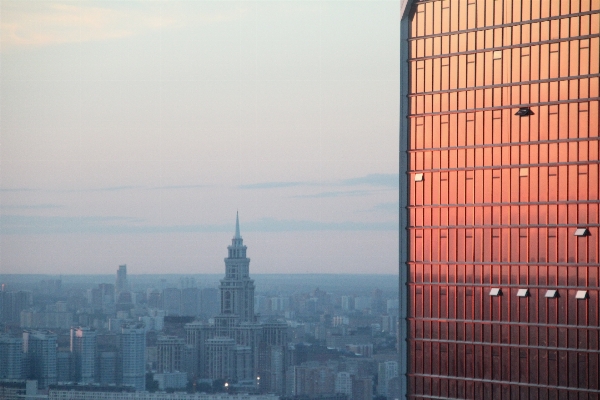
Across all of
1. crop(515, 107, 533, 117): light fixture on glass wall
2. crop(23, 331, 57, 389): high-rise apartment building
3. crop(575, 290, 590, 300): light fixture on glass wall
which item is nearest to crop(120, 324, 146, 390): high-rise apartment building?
crop(23, 331, 57, 389): high-rise apartment building

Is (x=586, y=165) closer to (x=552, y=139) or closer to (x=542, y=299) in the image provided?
(x=552, y=139)

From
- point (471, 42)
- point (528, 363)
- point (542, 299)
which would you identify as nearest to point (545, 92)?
point (471, 42)

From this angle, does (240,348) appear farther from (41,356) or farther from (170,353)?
(41,356)

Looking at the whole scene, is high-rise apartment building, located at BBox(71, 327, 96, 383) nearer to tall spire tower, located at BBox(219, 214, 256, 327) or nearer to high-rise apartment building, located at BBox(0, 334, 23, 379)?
high-rise apartment building, located at BBox(0, 334, 23, 379)

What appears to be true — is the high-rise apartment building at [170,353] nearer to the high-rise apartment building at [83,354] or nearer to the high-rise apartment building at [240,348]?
the high-rise apartment building at [240,348]

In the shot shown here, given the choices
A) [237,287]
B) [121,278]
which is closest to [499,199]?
[121,278]
